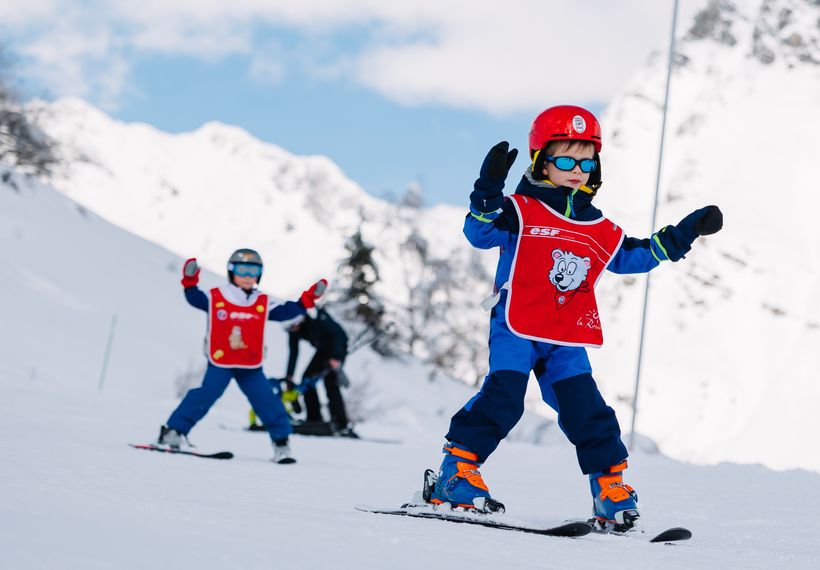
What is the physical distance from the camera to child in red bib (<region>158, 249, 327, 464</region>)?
529cm

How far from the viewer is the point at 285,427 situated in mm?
5270

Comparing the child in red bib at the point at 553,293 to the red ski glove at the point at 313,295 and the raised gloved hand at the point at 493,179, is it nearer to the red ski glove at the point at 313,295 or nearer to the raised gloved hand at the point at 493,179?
the raised gloved hand at the point at 493,179

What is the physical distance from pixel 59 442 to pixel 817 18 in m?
99.3

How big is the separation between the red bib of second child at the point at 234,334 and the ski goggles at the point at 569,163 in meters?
2.77

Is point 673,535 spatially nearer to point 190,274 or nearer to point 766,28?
point 190,274

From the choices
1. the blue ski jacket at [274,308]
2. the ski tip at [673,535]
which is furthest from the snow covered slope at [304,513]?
the blue ski jacket at [274,308]

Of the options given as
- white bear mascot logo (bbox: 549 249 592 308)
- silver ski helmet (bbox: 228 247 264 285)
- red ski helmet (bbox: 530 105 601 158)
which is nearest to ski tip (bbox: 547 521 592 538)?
white bear mascot logo (bbox: 549 249 592 308)

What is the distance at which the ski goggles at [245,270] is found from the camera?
18.1ft

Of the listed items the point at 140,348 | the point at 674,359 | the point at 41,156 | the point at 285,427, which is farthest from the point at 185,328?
the point at 674,359

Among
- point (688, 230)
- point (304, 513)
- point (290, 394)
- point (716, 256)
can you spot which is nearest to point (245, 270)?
point (688, 230)

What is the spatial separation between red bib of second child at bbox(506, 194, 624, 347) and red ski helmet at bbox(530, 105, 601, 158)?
25 centimetres

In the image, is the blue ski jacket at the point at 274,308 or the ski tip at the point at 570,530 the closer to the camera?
the ski tip at the point at 570,530

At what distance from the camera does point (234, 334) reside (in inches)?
212

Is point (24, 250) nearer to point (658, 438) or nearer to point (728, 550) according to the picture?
point (728, 550)
